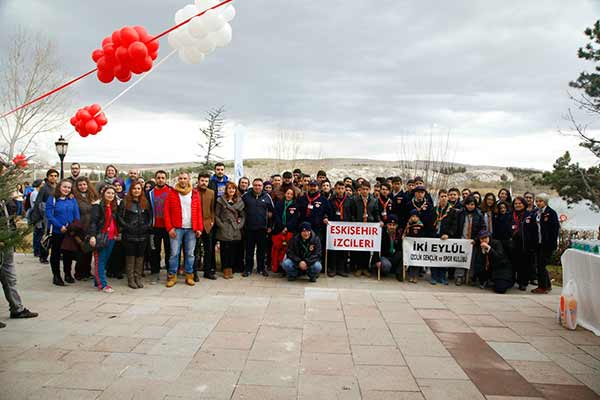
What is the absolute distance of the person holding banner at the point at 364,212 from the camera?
8562 millimetres

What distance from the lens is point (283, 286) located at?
7.34 metres

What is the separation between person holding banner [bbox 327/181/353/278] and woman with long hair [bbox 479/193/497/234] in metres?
2.68

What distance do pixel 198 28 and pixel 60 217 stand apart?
3991mm

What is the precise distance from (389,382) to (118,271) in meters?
5.73

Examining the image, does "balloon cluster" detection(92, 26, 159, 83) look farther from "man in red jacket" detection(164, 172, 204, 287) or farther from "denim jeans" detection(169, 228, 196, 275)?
"denim jeans" detection(169, 228, 196, 275)

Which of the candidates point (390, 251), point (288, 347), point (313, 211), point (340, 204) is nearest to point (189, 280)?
point (313, 211)

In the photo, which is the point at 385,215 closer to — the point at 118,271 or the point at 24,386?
the point at 118,271

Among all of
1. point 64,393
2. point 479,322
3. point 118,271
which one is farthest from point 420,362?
point 118,271

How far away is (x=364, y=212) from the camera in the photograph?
8570 mm

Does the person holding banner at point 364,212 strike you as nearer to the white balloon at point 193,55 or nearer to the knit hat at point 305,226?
the knit hat at point 305,226

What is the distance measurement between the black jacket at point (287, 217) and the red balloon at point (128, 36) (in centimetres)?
405

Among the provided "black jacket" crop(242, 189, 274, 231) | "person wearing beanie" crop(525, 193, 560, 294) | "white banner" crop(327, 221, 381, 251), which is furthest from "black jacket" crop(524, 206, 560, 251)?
"black jacket" crop(242, 189, 274, 231)

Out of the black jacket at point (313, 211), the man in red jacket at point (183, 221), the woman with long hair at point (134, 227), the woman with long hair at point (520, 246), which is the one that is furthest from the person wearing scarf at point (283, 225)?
the woman with long hair at point (520, 246)

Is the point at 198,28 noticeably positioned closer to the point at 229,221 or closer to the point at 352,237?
the point at 229,221
